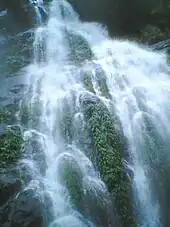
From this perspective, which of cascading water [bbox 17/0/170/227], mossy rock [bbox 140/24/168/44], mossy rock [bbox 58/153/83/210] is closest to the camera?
mossy rock [bbox 58/153/83/210]

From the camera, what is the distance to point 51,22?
59.5ft

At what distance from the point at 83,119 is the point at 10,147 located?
2.71 meters

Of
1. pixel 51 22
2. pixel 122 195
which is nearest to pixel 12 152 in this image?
pixel 122 195

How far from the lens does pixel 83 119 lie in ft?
38.4

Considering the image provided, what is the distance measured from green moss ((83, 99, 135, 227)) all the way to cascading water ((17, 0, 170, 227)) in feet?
0.87

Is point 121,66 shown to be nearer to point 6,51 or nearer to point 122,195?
point 6,51

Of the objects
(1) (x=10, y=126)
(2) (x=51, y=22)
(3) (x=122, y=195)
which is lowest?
(3) (x=122, y=195)

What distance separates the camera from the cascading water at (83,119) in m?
9.76

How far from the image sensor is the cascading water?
976 centimetres

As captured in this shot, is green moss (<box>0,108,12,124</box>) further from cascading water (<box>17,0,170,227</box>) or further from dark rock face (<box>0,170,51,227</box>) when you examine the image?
dark rock face (<box>0,170,51,227</box>)

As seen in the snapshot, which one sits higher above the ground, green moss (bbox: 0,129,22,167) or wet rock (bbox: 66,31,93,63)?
wet rock (bbox: 66,31,93,63)

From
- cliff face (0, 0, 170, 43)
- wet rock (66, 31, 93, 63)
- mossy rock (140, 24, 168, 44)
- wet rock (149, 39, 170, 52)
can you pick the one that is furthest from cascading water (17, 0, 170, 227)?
cliff face (0, 0, 170, 43)

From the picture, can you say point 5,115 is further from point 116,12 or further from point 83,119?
point 116,12

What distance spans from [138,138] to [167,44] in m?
7.29
